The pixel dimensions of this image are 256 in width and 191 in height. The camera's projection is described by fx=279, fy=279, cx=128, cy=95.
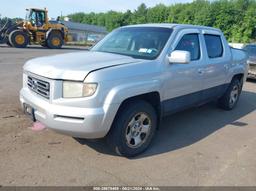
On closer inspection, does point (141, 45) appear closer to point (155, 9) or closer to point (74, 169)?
point (74, 169)

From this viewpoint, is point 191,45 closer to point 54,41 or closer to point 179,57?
point 179,57

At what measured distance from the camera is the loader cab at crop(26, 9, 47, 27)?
72.0ft

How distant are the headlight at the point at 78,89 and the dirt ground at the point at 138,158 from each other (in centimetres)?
95

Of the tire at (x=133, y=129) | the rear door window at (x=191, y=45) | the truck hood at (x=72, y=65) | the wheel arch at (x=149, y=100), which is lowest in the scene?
the tire at (x=133, y=129)

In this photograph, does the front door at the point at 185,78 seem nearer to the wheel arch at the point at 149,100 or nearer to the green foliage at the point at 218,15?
the wheel arch at the point at 149,100

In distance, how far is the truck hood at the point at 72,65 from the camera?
3353 mm

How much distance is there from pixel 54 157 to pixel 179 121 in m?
2.76

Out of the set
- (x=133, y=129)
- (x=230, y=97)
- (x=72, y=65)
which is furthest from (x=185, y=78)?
(x=230, y=97)

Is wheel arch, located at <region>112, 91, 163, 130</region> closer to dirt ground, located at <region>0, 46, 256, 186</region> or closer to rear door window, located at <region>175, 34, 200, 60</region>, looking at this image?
dirt ground, located at <region>0, 46, 256, 186</region>

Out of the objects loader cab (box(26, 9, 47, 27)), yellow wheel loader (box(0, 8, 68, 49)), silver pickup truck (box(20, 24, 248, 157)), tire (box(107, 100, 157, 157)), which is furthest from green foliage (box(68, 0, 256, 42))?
tire (box(107, 100, 157, 157))

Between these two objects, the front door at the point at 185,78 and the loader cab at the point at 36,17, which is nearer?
the front door at the point at 185,78

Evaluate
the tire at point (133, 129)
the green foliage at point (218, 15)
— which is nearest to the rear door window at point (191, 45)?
the tire at point (133, 129)

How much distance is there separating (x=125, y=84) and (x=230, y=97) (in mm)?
3889

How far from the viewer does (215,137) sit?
16.0 feet
